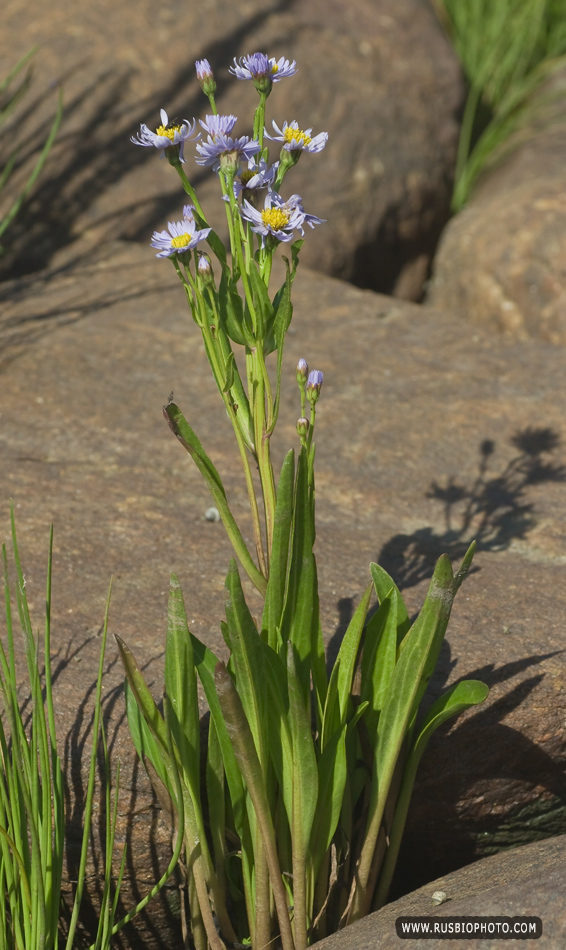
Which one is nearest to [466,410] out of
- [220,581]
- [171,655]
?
[220,581]

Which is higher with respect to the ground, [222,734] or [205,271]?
[205,271]

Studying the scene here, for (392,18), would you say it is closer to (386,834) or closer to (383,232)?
(383,232)

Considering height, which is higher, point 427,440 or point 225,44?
point 225,44

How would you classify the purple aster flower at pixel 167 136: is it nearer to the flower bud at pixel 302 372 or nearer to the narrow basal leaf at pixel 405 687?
the flower bud at pixel 302 372

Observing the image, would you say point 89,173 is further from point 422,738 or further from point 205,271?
point 422,738

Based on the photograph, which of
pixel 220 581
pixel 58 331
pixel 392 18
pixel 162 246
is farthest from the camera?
pixel 392 18

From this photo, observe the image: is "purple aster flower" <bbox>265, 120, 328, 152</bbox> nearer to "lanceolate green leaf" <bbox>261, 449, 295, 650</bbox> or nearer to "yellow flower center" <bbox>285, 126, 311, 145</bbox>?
"yellow flower center" <bbox>285, 126, 311, 145</bbox>

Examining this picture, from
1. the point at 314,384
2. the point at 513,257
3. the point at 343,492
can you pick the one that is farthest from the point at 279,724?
the point at 513,257
